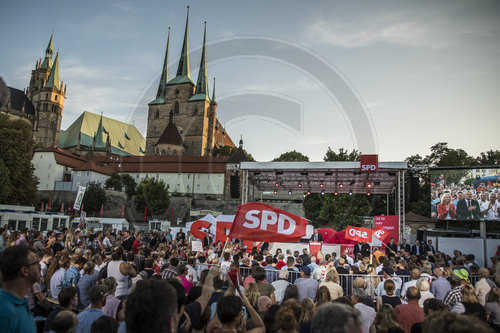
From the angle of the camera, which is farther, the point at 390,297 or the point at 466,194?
the point at 466,194

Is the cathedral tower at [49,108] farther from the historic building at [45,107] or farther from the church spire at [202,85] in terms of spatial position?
the church spire at [202,85]

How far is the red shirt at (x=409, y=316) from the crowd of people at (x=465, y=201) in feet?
57.6

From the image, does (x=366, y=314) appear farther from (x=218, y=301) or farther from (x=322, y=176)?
(x=322, y=176)

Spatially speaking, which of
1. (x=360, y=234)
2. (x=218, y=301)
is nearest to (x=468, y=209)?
(x=360, y=234)

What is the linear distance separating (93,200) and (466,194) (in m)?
61.3

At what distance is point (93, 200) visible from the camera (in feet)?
215

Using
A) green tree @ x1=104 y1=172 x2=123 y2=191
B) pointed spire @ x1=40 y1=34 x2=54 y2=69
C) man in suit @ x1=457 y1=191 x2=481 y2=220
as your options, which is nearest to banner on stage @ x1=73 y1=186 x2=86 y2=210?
man in suit @ x1=457 y1=191 x2=481 y2=220

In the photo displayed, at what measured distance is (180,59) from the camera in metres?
111

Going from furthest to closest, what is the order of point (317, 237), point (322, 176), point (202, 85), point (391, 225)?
point (202, 85)
point (322, 176)
point (317, 237)
point (391, 225)

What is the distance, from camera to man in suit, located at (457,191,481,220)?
2012cm

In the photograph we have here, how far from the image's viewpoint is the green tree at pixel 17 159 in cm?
4781

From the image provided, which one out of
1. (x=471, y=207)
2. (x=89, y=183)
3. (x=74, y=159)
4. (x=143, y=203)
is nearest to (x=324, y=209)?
(x=471, y=207)

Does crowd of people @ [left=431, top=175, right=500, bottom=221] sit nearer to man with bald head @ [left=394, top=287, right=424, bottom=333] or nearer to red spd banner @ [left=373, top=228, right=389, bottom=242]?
red spd banner @ [left=373, top=228, right=389, bottom=242]

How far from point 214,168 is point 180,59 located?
44.6 meters
